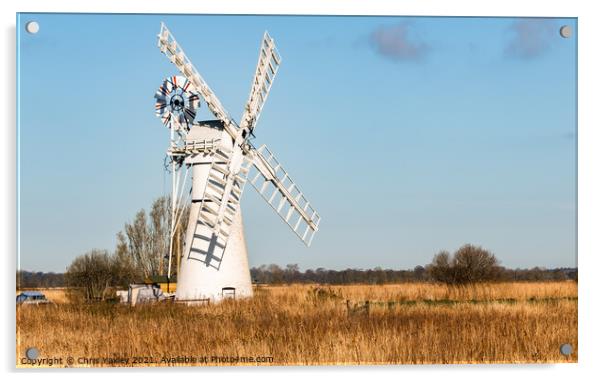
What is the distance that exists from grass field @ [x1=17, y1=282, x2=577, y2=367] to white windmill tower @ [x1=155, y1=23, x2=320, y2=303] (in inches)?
111

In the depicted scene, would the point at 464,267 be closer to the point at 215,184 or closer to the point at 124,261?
the point at 215,184

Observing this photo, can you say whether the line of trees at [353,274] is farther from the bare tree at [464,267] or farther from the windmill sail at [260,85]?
the windmill sail at [260,85]

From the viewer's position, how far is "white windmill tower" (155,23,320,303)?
16.1 meters

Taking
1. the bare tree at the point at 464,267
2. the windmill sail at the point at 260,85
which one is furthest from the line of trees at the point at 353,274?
the windmill sail at the point at 260,85

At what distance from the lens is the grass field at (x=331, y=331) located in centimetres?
1048

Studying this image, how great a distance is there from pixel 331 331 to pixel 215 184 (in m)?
6.11

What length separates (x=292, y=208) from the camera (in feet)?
52.6

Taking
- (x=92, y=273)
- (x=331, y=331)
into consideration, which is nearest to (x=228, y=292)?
(x=92, y=273)

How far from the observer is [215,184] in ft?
54.9
